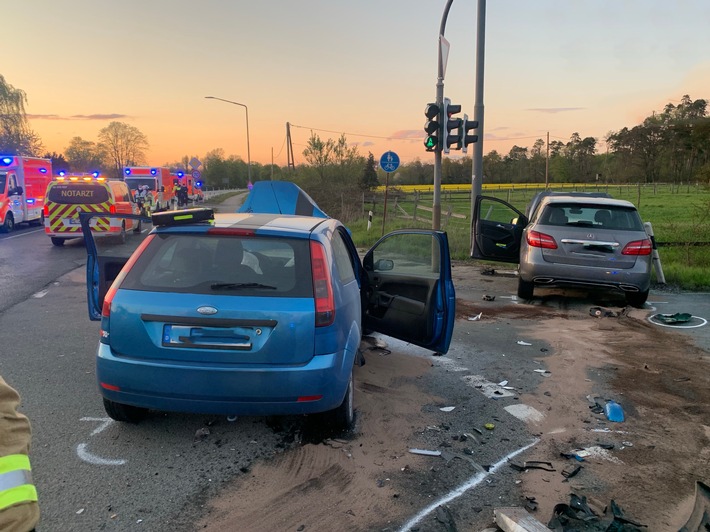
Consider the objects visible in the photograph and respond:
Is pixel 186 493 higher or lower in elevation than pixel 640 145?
lower

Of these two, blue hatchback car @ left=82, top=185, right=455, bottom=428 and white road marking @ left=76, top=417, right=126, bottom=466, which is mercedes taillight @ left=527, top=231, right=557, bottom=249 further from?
white road marking @ left=76, top=417, right=126, bottom=466

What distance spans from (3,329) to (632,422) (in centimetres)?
720

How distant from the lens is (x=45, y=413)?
14.1ft

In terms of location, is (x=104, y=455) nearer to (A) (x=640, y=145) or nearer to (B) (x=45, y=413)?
(B) (x=45, y=413)

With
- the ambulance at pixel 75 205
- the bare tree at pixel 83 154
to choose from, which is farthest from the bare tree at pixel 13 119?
the ambulance at pixel 75 205

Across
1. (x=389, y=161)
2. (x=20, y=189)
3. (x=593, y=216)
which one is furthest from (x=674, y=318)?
(x=20, y=189)

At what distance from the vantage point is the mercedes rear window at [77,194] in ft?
51.8

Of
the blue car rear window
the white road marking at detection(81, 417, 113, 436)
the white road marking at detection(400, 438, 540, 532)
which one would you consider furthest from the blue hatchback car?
the white road marking at detection(400, 438, 540, 532)

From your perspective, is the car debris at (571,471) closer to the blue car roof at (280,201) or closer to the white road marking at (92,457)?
the white road marking at (92,457)

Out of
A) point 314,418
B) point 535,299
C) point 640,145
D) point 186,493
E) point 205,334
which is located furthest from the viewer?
point 640,145

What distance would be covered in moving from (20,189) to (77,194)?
684 cm

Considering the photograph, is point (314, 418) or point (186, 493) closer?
point (186, 493)

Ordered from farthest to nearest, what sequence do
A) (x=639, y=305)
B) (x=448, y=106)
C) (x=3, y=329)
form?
(x=448, y=106)
(x=639, y=305)
(x=3, y=329)

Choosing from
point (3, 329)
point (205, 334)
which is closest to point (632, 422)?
point (205, 334)
